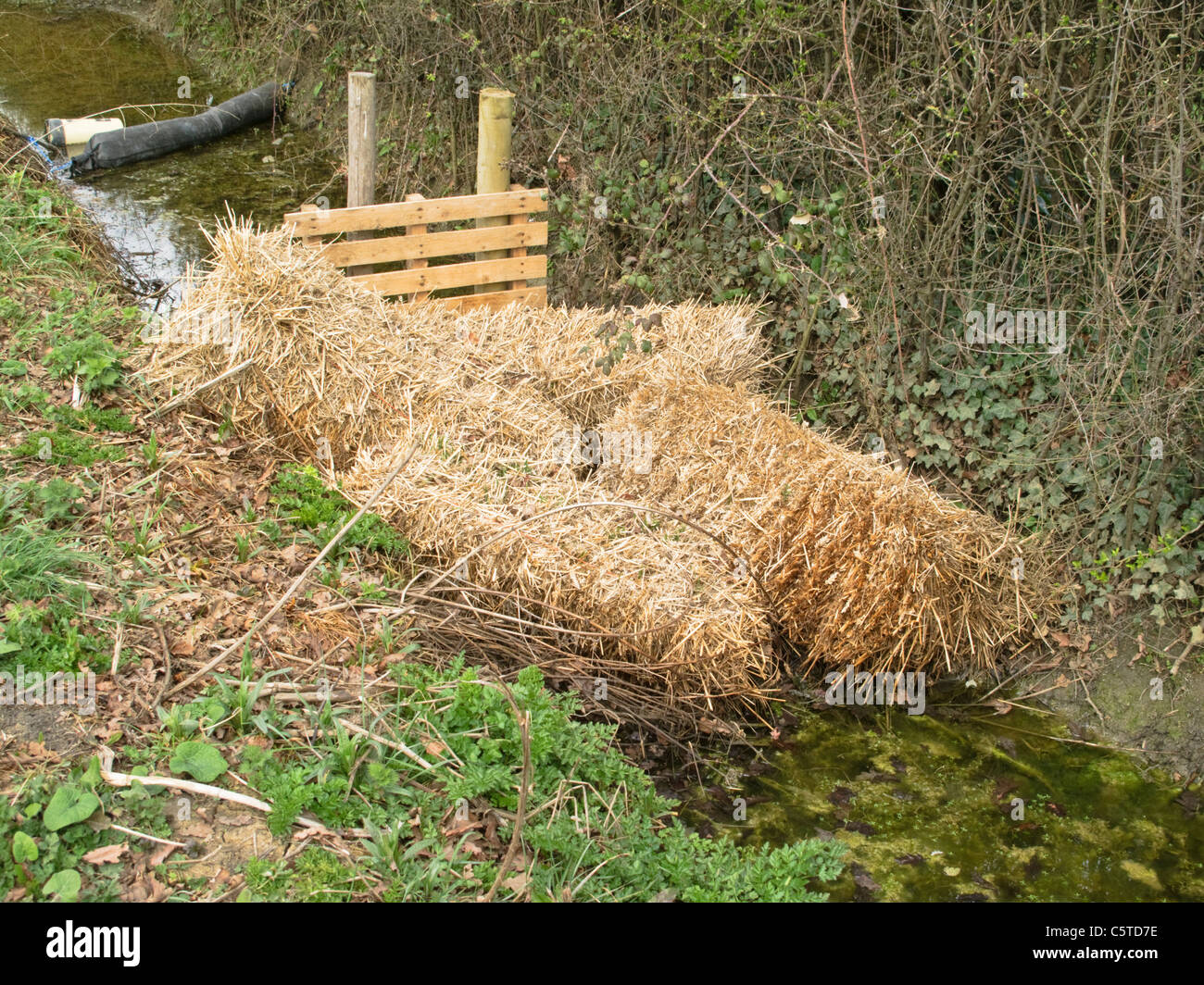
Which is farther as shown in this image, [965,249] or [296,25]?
[296,25]

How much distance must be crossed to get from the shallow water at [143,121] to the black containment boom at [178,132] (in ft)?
0.36

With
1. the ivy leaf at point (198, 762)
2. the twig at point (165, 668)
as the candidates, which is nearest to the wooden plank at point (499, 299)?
the twig at point (165, 668)

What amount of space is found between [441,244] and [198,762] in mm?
4301

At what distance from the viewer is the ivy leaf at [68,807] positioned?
306 cm

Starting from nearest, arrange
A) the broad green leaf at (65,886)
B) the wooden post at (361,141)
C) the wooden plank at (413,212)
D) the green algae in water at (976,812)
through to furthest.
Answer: the broad green leaf at (65,886) < the green algae in water at (976,812) < the wooden plank at (413,212) < the wooden post at (361,141)

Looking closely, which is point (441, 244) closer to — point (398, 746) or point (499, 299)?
point (499, 299)

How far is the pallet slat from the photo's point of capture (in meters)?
6.60

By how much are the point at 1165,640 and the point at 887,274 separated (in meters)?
2.37

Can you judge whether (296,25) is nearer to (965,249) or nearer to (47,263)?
(47,263)

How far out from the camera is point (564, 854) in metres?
3.46

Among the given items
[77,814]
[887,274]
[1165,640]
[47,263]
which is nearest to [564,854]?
[77,814]

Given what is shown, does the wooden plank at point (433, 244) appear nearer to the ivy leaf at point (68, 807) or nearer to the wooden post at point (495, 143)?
the wooden post at point (495, 143)
